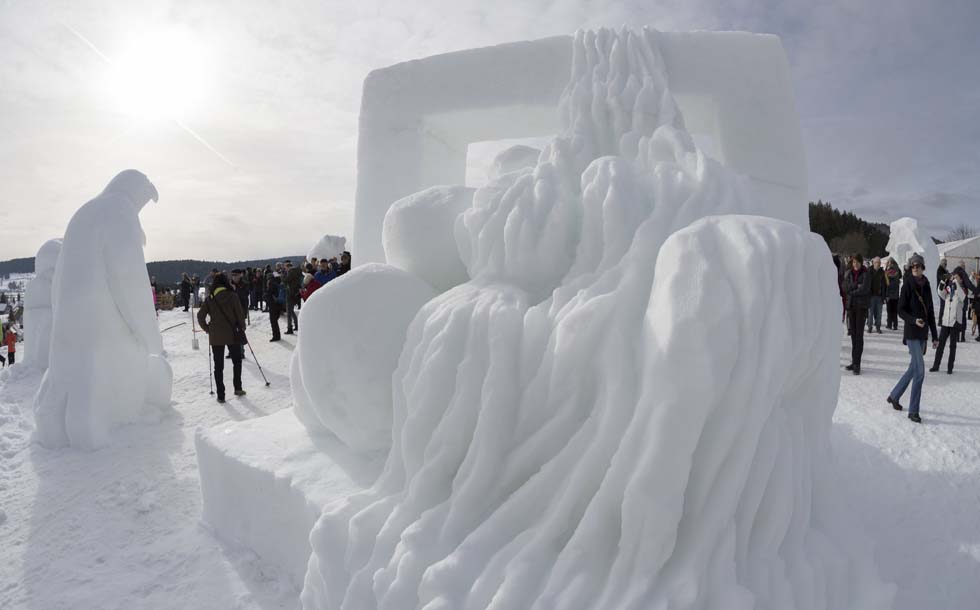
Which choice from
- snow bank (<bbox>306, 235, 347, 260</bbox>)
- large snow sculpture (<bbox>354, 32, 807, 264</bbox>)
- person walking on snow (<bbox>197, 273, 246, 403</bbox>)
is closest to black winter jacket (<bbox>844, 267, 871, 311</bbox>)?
large snow sculpture (<bbox>354, 32, 807, 264</bbox>)

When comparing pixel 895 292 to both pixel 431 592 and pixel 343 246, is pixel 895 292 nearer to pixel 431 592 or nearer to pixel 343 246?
pixel 431 592

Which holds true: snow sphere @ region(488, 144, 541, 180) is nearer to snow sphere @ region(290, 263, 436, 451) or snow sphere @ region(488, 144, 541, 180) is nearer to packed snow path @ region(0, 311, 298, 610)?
snow sphere @ region(290, 263, 436, 451)

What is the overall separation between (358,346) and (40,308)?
802 cm

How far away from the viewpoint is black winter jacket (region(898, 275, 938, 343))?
475 centimetres

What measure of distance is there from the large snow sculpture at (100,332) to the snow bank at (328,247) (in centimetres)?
1111

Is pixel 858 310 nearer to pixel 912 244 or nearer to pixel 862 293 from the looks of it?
pixel 862 293

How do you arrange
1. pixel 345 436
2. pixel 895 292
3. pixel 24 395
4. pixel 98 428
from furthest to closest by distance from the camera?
pixel 895 292
pixel 24 395
pixel 98 428
pixel 345 436

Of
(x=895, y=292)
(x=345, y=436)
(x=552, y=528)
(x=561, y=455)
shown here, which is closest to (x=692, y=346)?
(x=561, y=455)

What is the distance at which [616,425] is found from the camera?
166 centimetres

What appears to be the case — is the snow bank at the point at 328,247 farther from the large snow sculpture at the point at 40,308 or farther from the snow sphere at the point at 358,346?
the snow sphere at the point at 358,346

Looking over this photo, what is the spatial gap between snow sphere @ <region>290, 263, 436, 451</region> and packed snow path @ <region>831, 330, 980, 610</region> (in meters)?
2.03

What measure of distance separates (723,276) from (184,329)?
13.5 metres

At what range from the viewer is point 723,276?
161 cm

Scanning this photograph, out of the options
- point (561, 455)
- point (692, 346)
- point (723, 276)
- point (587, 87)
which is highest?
point (587, 87)
